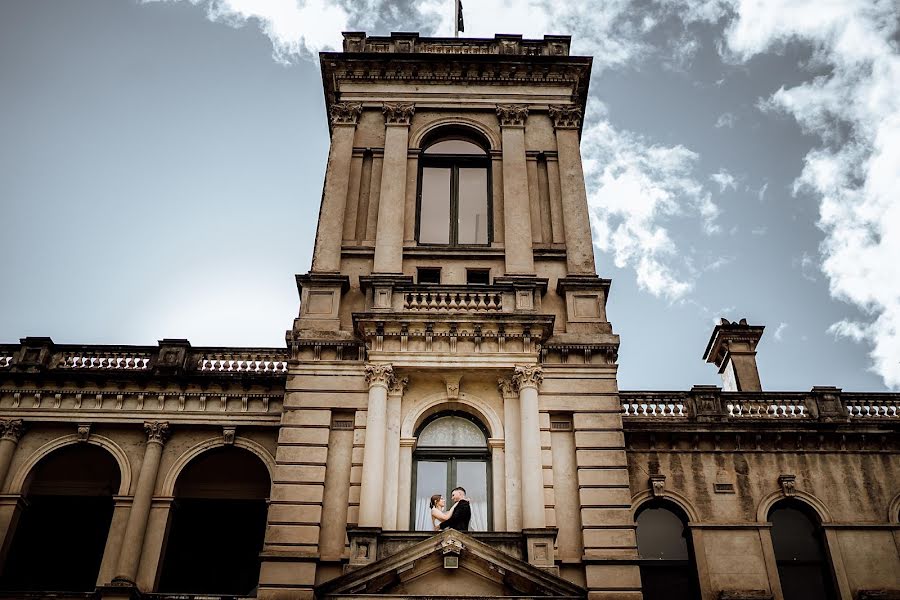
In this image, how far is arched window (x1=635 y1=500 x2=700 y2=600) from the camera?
2225cm

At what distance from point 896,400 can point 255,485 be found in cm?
1902

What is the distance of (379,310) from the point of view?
21172 millimetres

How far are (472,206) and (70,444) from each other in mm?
13174

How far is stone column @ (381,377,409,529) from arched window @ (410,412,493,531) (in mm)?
605

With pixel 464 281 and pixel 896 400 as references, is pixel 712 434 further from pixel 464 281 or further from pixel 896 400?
pixel 464 281

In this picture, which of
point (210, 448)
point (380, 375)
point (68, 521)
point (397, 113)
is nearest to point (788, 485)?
point (380, 375)

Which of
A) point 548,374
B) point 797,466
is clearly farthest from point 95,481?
point 797,466

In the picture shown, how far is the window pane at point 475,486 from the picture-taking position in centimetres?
1928

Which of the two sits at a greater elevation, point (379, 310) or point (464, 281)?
point (464, 281)

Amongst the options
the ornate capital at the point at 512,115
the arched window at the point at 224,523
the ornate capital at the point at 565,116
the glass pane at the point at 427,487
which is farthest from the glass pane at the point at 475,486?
the ornate capital at the point at 565,116

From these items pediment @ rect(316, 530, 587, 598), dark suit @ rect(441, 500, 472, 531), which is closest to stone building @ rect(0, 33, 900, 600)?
pediment @ rect(316, 530, 587, 598)

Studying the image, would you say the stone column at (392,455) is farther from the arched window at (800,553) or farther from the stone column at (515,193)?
the arched window at (800,553)

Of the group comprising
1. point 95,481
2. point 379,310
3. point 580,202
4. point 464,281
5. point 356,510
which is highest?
→ point 580,202

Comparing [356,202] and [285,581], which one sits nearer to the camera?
[285,581]
